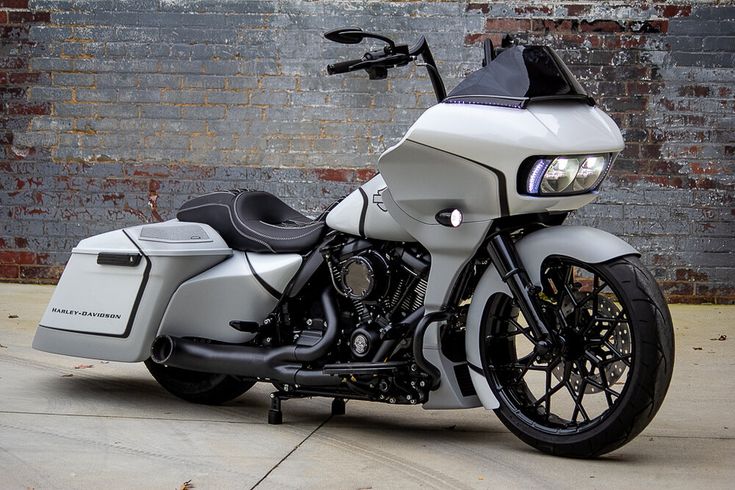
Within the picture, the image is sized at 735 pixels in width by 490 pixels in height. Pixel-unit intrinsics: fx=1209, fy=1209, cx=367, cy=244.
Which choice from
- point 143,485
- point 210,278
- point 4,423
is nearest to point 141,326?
point 210,278

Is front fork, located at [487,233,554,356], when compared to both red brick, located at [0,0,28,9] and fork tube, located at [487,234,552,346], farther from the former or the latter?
red brick, located at [0,0,28,9]

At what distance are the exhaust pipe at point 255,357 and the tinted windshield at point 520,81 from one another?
1036 mm

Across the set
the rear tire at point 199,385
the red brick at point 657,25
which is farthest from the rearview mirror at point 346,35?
the red brick at point 657,25

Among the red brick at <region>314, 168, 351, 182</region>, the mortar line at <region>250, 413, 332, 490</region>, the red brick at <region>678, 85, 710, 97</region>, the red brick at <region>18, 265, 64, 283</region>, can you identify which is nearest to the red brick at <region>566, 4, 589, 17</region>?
the red brick at <region>678, 85, 710, 97</region>

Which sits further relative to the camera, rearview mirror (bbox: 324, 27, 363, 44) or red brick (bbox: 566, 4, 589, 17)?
red brick (bbox: 566, 4, 589, 17)

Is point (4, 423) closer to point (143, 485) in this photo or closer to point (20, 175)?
point (143, 485)

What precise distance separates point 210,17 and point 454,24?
178 centimetres

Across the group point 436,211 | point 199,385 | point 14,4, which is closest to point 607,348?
point 436,211

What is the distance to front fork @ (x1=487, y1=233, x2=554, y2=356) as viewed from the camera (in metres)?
4.13

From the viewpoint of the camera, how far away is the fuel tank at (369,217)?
4.51 meters

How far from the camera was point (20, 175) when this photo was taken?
911 centimetres

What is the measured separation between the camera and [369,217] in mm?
4562

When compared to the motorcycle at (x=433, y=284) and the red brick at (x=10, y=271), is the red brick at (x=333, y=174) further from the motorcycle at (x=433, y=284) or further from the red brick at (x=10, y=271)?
the motorcycle at (x=433, y=284)

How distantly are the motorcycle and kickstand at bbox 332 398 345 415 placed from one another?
1 cm
